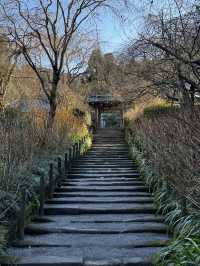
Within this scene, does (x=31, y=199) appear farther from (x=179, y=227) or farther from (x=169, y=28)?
(x=169, y=28)

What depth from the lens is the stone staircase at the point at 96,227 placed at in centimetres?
498

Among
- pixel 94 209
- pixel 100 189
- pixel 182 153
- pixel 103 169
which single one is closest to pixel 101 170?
pixel 103 169

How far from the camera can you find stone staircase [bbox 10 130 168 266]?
498 cm

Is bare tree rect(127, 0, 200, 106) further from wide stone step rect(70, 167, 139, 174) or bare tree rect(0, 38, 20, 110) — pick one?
bare tree rect(0, 38, 20, 110)

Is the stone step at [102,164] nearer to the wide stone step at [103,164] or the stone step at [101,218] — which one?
the wide stone step at [103,164]

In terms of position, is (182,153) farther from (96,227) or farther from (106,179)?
(106,179)

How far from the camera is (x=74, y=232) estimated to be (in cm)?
621

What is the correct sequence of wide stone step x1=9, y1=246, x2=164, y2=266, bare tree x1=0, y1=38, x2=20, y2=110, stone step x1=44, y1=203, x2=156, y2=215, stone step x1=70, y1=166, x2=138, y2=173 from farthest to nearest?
1. bare tree x1=0, y1=38, x2=20, y2=110
2. stone step x1=70, y1=166, x2=138, y2=173
3. stone step x1=44, y1=203, x2=156, y2=215
4. wide stone step x1=9, y1=246, x2=164, y2=266

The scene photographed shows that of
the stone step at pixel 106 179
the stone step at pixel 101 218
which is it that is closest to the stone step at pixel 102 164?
the stone step at pixel 106 179

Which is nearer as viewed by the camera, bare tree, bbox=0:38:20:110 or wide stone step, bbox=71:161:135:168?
wide stone step, bbox=71:161:135:168

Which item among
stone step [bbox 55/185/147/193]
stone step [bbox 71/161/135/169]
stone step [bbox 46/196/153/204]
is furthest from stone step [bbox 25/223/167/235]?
stone step [bbox 71/161/135/169]

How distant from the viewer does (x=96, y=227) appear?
6430 mm

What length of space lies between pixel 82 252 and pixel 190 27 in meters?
4.34

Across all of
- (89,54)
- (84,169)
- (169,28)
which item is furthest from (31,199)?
(89,54)
